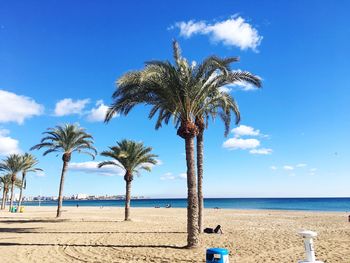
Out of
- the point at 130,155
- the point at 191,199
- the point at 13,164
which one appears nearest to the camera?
the point at 191,199

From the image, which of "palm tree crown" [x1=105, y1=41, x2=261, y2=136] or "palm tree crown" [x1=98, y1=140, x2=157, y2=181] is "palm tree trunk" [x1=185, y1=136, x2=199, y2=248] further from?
"palm tree crown" [x1=98, y1=140, x2=157, y2=181]

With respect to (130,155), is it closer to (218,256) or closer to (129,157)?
(129,157)

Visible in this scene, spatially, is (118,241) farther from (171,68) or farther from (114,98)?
(171,68)

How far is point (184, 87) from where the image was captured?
46.2ft

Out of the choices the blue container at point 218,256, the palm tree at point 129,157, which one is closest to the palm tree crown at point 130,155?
the palm tree at point 129,157

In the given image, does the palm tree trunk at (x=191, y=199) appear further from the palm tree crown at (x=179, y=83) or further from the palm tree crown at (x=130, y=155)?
the palm tree crown at (x=130, y=155)

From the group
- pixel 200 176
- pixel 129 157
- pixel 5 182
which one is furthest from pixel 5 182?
pixel 200 176

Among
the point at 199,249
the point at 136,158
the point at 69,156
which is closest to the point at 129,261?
the point at 199,249

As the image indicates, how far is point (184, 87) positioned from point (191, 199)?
489 cm

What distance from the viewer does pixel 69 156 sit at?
32.2 meters

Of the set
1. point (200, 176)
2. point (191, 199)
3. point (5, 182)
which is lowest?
point (191, 199)

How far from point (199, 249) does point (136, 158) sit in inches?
669

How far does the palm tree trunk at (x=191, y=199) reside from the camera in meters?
13.2

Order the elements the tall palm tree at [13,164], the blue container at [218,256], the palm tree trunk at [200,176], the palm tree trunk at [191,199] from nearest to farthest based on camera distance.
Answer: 1. the blue container at [218,256]
2. the palm tree trunk at [191,199]
3. the palm tree trunk at [200,176]
4. the tall palm tree at [13,164]
